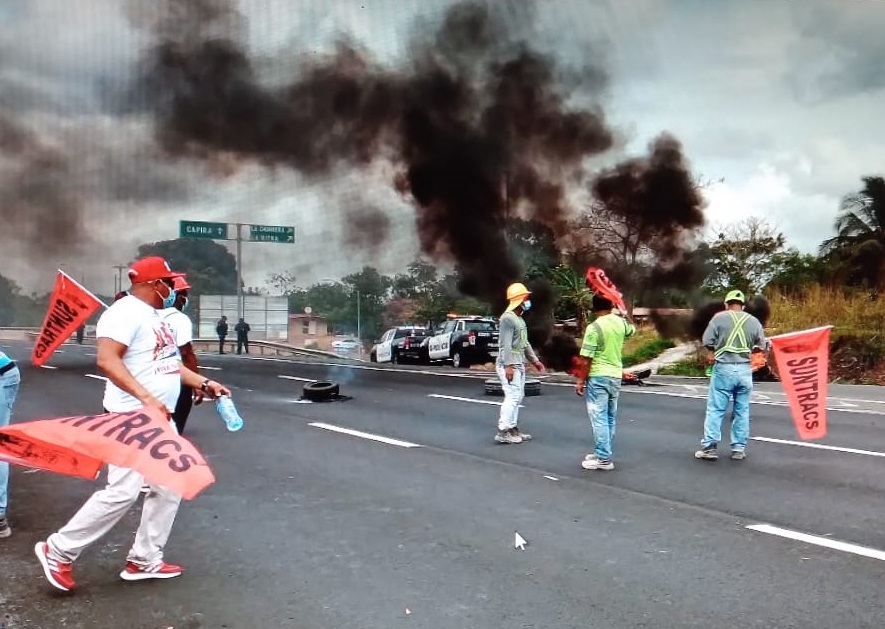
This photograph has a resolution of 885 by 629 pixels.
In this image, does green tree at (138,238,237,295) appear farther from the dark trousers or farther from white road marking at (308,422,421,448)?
the dark trousers

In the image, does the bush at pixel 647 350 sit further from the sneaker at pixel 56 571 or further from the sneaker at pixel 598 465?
the sneaker at pixel 56 571

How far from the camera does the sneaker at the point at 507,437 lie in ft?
27.4

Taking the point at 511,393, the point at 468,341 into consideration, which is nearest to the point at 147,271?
the point at 511,393

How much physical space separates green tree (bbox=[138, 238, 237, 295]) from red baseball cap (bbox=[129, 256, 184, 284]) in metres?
47.1

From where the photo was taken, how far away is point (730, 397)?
7359 mm

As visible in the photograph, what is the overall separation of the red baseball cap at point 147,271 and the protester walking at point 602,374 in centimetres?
373

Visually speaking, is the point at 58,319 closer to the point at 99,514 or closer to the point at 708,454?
the point at 99,514

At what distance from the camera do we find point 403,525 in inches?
200

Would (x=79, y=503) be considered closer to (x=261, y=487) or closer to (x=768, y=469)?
(x=261, y=487)

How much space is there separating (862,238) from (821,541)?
75.9 feet

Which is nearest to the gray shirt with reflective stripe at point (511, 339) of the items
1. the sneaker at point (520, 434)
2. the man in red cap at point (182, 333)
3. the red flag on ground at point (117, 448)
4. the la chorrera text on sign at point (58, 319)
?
the sneaker at point (520, 434)

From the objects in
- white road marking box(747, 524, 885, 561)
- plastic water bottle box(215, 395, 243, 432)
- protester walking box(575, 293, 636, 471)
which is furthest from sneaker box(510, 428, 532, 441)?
plastic water bottle box(215, 395, 243, 432)

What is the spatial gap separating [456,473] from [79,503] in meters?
2.87

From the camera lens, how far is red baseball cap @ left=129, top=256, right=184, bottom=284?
3.97 meters
